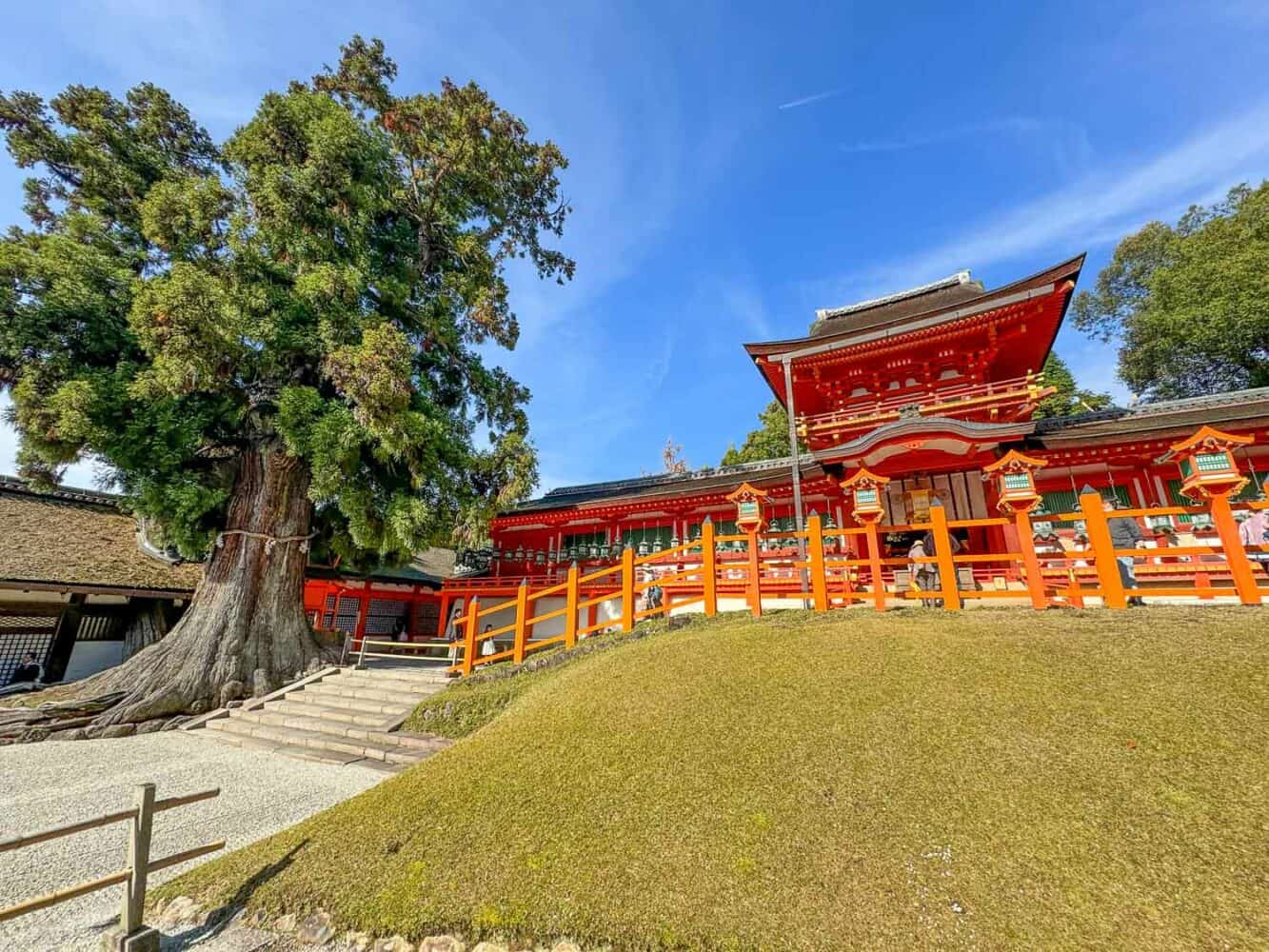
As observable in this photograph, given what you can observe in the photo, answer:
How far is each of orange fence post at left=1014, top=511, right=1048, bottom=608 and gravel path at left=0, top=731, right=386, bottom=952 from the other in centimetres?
846

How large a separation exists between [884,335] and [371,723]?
1331 centimetres

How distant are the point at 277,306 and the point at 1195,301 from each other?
111 ft

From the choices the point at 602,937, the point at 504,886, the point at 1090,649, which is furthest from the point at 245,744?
the point at 1090,649

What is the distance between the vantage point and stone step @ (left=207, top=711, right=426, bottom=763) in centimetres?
712

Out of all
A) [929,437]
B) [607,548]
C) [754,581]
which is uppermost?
[929,437]

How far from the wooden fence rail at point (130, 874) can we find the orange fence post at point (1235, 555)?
9.70 meters

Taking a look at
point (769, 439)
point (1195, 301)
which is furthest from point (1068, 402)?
point (769, 439)

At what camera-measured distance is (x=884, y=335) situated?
12.3m

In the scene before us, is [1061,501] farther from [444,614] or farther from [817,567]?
[444,614]

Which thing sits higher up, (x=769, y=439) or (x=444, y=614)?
(x=769, y=439)

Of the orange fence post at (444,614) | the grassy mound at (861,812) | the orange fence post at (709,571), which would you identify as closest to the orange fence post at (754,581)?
the orange fence post at (709,571)

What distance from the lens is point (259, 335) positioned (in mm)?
10000

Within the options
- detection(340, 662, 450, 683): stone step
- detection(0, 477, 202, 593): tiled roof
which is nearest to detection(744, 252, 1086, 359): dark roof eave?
detection(340, 662, 450, 683): stone step

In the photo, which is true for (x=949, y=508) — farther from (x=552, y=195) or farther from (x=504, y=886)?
(x=552, y=195)
